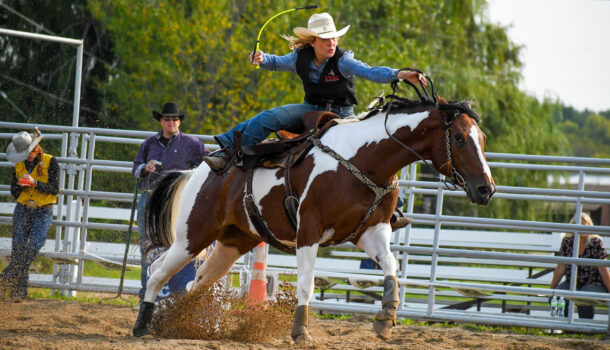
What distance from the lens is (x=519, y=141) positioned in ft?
74.5

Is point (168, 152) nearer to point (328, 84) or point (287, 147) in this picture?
point (287, 147)

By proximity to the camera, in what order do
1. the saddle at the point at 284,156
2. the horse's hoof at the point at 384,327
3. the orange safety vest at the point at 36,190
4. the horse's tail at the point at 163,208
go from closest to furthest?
1. the horse's hoof at the point at 384,327
2. the saddle at the point at 284,156
3. the horse's tail at the point at 163,208
4. the orange safety vest at the point at 36,190

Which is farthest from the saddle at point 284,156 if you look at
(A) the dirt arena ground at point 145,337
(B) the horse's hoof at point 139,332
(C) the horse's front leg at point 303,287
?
(B) the horse's hoof at point 139,332

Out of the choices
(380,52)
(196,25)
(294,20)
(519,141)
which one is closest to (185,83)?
(196,25)

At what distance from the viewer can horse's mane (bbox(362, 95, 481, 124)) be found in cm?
550

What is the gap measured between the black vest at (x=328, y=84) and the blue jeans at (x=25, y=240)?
14.7ft

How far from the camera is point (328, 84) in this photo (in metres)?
6.14

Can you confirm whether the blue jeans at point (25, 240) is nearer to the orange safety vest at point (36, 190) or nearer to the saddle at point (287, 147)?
the orange safety vest at point (36, 190)

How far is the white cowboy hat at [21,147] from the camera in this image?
9336 millimetres

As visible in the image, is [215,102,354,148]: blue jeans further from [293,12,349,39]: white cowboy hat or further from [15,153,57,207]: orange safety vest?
[15,153,57,207]: orange safety vest

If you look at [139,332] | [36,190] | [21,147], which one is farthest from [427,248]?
[21,147]

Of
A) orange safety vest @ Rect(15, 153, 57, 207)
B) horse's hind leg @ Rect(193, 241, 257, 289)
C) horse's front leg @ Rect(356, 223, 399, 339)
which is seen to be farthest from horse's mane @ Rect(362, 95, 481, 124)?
orange safety vest @ Rect(15, 153, 57, 207)

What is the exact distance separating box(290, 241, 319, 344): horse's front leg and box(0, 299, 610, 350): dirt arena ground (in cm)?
19

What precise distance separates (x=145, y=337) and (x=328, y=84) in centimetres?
252
